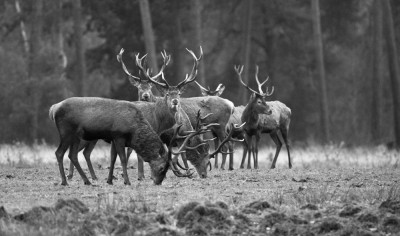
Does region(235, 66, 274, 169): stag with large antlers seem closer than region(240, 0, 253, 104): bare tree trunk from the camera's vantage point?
Yes

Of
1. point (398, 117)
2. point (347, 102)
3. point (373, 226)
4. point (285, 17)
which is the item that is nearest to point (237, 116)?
point (373, 226)

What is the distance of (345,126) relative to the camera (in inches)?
1790

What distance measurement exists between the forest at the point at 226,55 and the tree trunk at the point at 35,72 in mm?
48

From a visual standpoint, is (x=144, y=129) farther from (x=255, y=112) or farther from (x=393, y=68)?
(x=393, y=68)

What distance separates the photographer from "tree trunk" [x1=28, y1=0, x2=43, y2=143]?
108 ft

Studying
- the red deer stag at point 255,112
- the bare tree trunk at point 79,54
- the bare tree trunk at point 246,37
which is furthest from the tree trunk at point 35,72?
the red deer stag at point 255,112

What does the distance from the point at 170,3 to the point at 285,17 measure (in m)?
6.04

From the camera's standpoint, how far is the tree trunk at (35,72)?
108 ft

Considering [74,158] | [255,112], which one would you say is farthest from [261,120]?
[74,158]

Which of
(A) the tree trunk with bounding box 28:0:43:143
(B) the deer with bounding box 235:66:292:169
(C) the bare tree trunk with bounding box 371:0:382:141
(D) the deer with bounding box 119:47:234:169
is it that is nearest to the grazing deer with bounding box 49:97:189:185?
(D) the deer with bounding box 119:47:234:169

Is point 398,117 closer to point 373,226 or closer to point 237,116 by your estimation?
point 237,116

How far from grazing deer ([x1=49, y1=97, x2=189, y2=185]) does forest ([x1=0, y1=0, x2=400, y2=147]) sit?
56.7 feet

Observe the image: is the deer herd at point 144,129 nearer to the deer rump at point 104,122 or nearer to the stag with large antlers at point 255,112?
the deer rump at point 104,122

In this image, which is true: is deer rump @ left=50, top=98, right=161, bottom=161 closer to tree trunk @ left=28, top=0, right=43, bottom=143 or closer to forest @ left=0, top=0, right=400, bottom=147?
forest @ left=0, top=0, right=400, bottom=147
